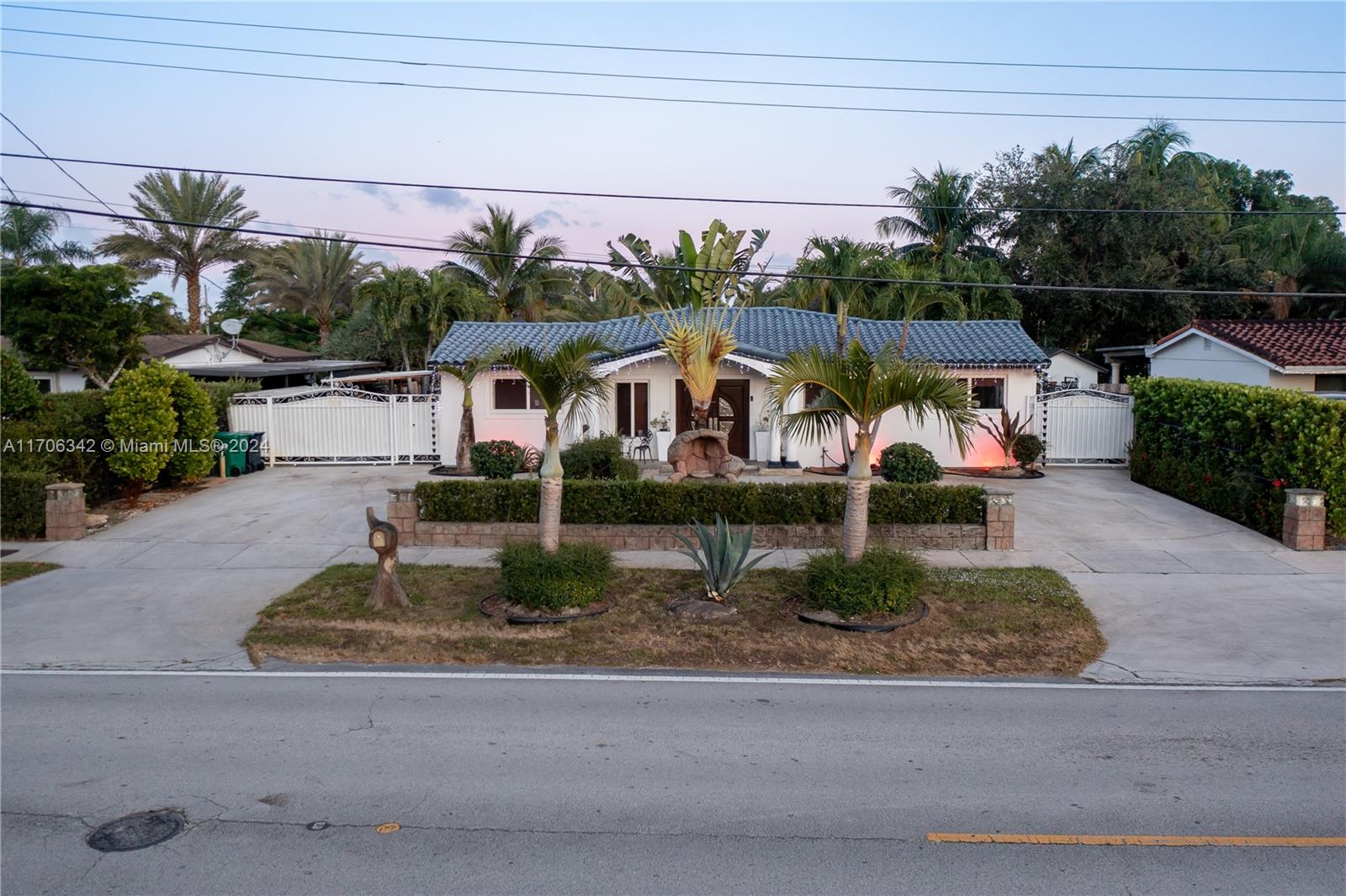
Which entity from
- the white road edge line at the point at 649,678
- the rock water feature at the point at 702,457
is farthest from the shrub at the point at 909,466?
the white road edge line at the point at 649,678

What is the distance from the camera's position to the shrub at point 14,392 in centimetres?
1584

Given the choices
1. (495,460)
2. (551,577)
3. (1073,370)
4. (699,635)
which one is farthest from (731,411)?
(1073,370)

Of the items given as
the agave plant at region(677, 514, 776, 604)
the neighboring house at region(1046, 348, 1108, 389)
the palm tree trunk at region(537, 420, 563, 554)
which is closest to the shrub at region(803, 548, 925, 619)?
the agave plant at region(677, 514, 776, 604)

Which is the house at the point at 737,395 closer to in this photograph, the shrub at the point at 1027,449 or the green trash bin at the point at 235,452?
the shrub at the point at 1027,449

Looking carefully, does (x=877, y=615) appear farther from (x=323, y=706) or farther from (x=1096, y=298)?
(x=1096, y=298)

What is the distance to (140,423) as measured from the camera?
17.5 metres

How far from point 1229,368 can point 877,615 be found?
52.5ft

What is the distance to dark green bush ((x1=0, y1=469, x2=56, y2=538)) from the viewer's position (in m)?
15.2

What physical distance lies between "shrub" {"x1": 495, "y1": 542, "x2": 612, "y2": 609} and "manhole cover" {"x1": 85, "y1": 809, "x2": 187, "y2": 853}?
5.08 metres

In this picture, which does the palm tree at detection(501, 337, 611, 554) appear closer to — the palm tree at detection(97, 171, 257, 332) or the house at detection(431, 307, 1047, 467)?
the house at detection(431, 307, 1047, 467)

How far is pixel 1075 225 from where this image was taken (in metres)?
33.7

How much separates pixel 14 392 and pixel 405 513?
7116 millimetres

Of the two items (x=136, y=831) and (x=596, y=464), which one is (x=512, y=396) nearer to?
(x=596, y=464)

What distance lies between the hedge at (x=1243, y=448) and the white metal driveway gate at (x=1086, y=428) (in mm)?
2846
